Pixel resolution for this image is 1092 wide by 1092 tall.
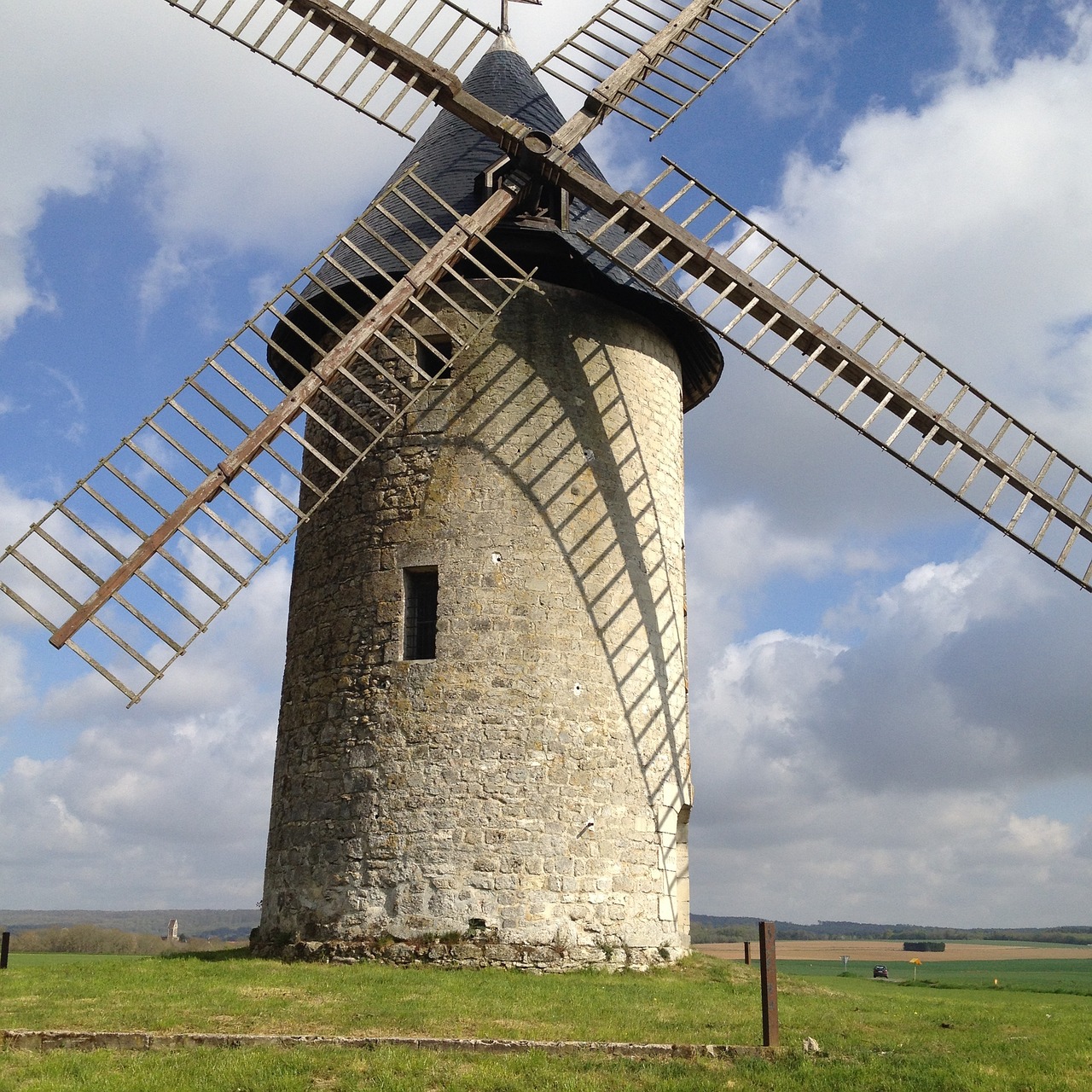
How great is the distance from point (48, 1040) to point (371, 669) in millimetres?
4984

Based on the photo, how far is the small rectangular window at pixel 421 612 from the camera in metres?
11.5

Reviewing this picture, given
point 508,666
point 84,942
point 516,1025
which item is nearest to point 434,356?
point 508,666

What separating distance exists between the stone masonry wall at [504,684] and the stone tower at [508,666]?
0.07 ft

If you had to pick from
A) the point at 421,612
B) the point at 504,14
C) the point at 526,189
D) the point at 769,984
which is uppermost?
the point at 504,14

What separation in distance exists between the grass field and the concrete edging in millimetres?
118

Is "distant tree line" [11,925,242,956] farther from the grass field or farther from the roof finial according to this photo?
the roof finial

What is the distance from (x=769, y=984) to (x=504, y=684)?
4560 mm

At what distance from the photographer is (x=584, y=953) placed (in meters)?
10.6

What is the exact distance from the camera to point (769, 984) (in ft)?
23.3

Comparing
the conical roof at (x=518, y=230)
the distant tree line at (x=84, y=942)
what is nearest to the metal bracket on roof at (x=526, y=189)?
the conical roof at (x=518, y=230)

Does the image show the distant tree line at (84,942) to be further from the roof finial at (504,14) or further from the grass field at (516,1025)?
the roof finial at (504,14)

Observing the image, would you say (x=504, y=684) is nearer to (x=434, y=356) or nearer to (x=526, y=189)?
(x=434, y=356)

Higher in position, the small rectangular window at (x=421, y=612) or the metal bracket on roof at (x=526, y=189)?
the metal bracket on roof at (x=526, y=189)

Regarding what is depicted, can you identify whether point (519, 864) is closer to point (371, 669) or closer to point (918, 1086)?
point (371, 669)
